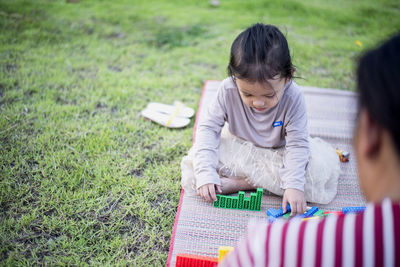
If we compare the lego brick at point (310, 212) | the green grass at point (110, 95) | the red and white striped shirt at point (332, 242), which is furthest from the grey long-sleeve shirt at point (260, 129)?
the red and white striped shirt at point (332, 242)

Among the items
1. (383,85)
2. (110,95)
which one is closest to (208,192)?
(383,85)

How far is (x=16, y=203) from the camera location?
147 cm

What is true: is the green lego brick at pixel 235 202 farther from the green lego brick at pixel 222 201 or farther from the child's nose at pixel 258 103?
the child's nose at pixel 258 103

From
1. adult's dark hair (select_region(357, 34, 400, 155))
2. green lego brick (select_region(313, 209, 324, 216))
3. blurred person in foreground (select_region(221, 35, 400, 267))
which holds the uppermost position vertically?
adult's dark hair (select_region(357, 34, 400, 155))

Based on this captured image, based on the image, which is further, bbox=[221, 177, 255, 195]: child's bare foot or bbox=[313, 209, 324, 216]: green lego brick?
bbox=[221, 177, 255, 195]: child's bare foot

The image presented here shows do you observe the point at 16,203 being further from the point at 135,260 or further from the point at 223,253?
the point at 223,253

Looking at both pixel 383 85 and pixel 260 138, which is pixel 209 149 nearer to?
pixel 260 138

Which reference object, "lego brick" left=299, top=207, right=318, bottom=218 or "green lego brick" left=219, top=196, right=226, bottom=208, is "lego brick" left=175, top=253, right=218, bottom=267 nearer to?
"green lego brick" left=219, top=196, right=226, bottom=208

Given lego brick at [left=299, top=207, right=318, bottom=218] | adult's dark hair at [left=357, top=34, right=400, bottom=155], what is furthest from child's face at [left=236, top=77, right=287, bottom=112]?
adult's dark hair at [left=357, top=34, right=400, bottom=155]

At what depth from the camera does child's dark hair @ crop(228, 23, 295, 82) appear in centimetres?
131

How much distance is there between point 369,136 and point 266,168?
3.34 feet

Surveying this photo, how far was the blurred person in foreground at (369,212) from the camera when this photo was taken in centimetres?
60

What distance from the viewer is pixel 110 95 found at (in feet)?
7.66

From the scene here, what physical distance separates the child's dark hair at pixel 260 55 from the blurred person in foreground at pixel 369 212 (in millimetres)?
673
